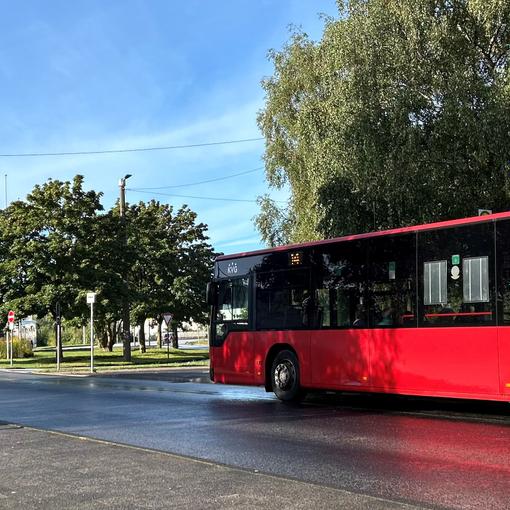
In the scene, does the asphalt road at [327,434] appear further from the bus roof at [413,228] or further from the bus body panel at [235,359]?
the bus roof at [413,228]

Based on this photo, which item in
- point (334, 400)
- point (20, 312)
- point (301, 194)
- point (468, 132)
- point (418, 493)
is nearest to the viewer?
point (418, 493)

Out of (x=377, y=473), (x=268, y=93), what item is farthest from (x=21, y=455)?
(x=268, y=93)

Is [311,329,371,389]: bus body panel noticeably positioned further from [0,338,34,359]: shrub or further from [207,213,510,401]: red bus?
[0,338,34,359]: shrub

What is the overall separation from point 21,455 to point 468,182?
14222 millimetres

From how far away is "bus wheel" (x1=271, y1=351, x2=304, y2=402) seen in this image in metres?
13.6

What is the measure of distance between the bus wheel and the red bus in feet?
0.07

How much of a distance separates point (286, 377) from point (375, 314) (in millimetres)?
2869

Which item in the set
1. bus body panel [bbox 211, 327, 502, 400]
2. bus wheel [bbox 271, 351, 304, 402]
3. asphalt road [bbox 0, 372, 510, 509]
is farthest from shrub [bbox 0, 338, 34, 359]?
bus wheel [bbox 271, 351, 304, 402]

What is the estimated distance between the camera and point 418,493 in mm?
5867

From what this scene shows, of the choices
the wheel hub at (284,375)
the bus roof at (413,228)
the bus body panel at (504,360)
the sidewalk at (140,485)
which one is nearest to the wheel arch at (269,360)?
the wheel hub at (284,375)

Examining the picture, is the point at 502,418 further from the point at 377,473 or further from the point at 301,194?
the point at 301,194

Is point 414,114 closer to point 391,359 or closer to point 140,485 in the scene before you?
point 391,359

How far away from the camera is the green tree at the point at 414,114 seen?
17297 mm

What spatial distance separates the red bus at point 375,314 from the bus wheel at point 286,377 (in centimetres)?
2
